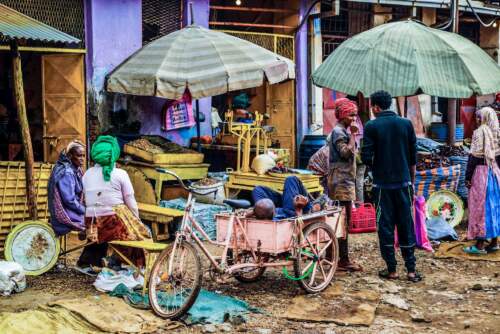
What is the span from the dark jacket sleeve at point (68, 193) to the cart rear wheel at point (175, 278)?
1.68m

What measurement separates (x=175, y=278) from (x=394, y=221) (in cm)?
278

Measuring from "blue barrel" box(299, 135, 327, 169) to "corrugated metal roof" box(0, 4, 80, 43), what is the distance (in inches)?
238

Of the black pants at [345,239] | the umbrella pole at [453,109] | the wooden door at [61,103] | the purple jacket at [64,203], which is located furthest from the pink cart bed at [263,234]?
the umbrella pole at [453,109]

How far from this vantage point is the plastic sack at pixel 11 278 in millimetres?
7023

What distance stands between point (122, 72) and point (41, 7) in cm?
167

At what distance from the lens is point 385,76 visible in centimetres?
940

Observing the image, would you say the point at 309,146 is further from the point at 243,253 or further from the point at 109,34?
the point at 243,253

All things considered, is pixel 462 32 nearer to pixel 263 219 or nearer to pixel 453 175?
pixel 453 175

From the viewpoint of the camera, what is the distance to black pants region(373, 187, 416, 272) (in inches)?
305

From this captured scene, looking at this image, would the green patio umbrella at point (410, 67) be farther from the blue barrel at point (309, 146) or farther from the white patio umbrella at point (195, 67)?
the blue barrel at point (309, 146)

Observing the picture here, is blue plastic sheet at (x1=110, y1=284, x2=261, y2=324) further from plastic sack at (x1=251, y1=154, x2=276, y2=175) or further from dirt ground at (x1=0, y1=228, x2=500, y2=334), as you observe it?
plastic sack at (x1=251, y1=154, x2=276, y2=175)

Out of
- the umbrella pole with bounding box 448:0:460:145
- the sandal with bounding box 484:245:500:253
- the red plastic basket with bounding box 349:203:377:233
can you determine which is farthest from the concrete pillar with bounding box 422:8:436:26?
the sandal with bounding box 484:245:500:253

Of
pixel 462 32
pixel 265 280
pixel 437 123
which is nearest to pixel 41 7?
pixel 265 280

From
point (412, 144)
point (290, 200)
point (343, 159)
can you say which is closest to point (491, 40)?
point (412, 144)
